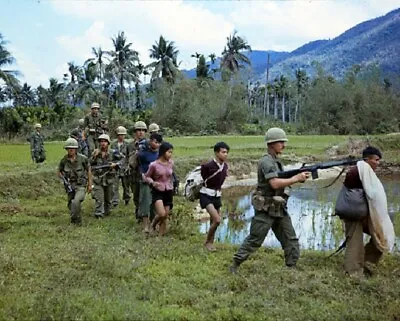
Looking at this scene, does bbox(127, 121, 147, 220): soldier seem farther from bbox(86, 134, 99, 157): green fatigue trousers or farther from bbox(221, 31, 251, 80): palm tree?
bbox(221, 31, 251, 80): palm tree

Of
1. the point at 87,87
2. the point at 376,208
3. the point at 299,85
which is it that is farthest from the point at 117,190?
the point at 299,85

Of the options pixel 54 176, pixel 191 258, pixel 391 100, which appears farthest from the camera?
pixel 391 100

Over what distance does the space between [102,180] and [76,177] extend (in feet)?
3.83

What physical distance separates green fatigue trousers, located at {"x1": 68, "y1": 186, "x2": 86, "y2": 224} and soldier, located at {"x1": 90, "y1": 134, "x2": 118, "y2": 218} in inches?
35.9

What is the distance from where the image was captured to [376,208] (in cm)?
741

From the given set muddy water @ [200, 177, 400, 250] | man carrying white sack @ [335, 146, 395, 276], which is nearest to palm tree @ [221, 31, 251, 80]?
muddy water @ [200, 177, 400, 250]

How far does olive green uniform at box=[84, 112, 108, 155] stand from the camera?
14.2 metres

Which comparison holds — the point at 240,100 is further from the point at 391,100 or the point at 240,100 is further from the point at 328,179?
the point at 328,179

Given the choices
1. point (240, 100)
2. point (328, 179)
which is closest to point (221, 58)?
point (240, 100)

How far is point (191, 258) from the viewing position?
8320 millimetres

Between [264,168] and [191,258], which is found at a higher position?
[264,168]

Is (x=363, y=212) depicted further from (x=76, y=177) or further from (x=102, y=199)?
(x=102, y=199)

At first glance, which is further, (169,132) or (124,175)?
(169,132)

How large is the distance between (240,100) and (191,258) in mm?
46751
